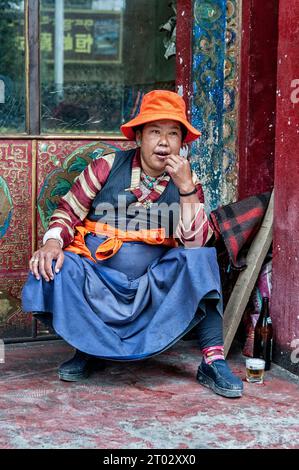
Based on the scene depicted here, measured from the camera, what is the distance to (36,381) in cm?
365

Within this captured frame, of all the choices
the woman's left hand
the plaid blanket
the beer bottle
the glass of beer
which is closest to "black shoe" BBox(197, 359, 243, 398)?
the glass of beer

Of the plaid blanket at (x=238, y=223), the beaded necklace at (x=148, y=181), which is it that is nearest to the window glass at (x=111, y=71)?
the beaded necklace at (x=148, y=181)

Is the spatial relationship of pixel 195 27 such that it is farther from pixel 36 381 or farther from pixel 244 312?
pixel 36 381

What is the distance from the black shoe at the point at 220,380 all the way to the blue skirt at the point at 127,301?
0.23 m

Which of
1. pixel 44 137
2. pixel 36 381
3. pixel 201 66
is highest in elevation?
pixel 201 66

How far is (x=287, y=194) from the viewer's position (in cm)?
377

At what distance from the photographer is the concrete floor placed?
2.87 meters

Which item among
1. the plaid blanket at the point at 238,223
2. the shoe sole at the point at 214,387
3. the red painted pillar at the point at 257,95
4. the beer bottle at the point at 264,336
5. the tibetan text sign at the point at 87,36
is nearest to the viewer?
the shoe sole at the point at 214,387

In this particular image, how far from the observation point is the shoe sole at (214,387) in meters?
3.41

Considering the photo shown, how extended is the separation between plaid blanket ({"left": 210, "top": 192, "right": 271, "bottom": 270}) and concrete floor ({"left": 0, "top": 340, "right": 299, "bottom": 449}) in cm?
62

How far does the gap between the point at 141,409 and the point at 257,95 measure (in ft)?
6.45

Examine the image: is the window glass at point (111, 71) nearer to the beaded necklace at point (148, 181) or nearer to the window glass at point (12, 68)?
the window glass at point (12, 68)

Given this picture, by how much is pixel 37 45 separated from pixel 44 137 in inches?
21.8

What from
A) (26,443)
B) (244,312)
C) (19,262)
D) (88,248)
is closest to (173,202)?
(88,248)
